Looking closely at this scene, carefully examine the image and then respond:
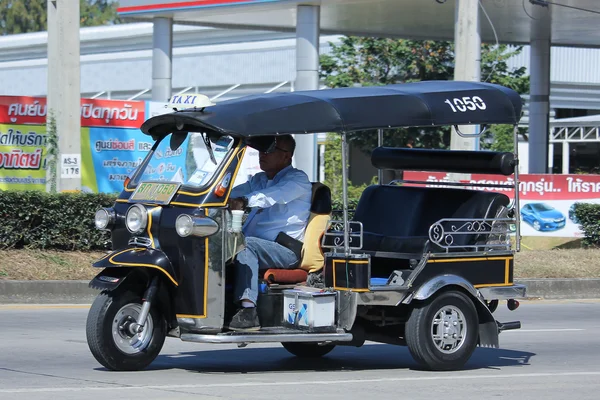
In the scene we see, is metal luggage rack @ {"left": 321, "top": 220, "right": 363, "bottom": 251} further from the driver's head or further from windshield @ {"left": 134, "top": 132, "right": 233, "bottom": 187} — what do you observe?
windshield @ {"left": 134, "top": 132, "right": 233, "bottom": 187}

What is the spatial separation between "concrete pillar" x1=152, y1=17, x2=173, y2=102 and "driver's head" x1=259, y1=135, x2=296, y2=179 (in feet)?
63.2

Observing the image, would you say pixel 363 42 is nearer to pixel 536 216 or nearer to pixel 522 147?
pixel 522 147

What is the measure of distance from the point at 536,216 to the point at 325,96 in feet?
43.8

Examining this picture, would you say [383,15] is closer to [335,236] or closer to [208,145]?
[335,236]

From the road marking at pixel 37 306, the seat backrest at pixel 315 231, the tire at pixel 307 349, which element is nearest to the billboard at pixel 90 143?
the road marking at pixel 37 306

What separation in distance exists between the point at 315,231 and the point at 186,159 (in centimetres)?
126

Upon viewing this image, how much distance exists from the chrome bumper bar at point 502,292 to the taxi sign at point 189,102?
9.62 feet

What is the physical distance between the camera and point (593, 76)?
→ 4688 centimetres

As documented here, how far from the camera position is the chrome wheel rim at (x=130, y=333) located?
8.55 metres

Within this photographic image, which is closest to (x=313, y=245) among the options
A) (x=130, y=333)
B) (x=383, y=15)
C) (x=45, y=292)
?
(x=130, y=333)

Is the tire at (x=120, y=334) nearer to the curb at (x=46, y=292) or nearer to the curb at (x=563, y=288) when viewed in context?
the curb at (x=46, y=292)

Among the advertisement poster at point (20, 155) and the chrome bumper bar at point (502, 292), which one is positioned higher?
the advertisement poster at point (20, 155)

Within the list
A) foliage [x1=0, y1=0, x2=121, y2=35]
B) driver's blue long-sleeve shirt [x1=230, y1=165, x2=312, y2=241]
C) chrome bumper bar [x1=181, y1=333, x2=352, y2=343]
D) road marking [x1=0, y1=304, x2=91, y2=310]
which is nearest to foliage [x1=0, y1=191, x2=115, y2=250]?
road marking [x1=0, y1=304, x2=91, y2=310]

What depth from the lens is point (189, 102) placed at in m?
8.73
